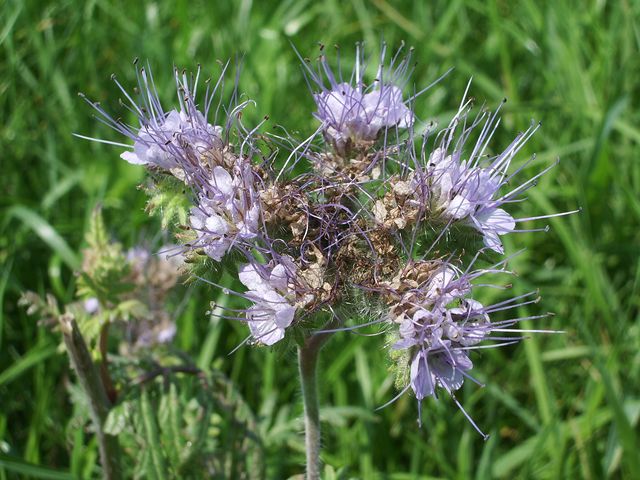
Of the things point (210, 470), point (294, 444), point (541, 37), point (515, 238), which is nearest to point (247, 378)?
point (294, 444)

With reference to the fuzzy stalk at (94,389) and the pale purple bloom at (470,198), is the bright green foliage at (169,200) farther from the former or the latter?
the pale purple bloom at (470,198)

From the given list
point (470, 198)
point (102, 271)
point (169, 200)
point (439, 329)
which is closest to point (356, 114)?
point (470, 198)

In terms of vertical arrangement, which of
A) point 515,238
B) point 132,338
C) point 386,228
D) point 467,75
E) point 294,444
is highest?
point 386,228

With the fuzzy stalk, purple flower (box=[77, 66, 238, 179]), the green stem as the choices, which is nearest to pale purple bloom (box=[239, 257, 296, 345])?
the green stem

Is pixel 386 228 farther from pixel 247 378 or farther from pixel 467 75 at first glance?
pixel 467 75

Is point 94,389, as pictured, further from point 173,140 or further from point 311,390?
point 173,140

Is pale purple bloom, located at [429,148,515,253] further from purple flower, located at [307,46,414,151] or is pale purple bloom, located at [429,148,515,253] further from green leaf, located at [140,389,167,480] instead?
green leaf, located at [140,389,167,480]
